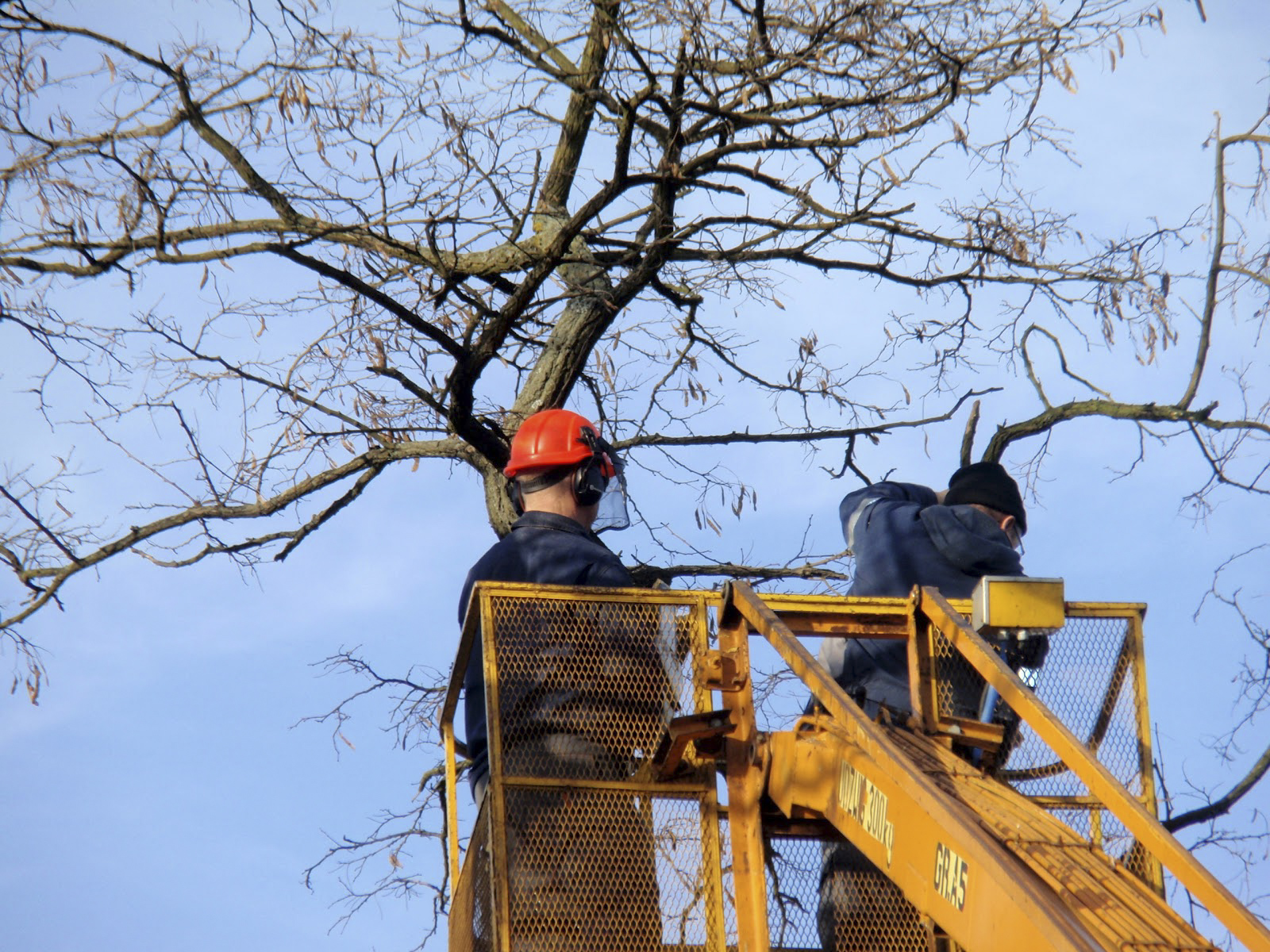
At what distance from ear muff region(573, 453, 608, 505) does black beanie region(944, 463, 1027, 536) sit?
1.35 metres

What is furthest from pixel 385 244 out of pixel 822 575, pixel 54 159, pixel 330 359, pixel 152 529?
pixel 822 575

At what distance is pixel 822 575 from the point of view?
8961 millimetres

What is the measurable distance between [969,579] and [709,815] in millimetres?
1398

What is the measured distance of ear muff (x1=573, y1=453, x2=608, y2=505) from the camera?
18.7 feet

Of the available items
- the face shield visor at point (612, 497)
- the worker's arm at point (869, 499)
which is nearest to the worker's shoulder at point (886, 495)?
the worker's arm at point (869, 499)

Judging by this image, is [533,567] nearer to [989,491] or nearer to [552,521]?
[552,521]

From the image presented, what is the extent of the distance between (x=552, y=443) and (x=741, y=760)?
70.7 inches

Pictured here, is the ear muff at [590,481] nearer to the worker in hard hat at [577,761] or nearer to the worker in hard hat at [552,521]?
the worker in hard hat at [552,521]

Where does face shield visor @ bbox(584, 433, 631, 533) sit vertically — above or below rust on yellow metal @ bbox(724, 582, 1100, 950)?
above

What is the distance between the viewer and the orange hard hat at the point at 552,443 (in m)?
5.71

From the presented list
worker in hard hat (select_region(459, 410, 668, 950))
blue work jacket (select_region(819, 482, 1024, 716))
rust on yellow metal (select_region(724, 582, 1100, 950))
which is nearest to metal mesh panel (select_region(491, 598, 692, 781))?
worker in hard hat (select_region(459, 410, 668, 950))

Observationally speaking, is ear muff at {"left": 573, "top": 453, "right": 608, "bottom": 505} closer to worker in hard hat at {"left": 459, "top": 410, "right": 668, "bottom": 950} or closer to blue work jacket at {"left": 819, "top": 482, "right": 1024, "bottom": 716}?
worker in hard hat at {"left": 459, "top": 410, "right": 668, "bottom": 950}

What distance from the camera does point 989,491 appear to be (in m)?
5.62

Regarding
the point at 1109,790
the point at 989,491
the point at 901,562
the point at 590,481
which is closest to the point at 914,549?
the point at 901,562
